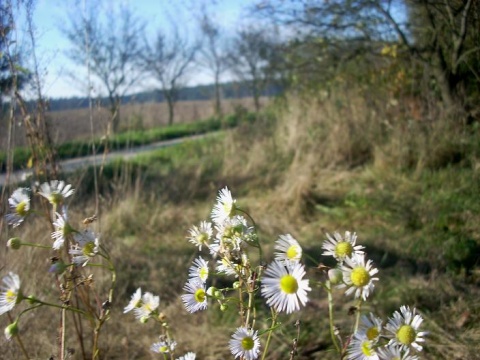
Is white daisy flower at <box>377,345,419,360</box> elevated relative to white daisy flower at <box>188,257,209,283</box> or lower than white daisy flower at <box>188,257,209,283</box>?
lower

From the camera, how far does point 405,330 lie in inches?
34.2

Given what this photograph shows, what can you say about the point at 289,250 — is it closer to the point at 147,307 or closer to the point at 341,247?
the point at 341,247

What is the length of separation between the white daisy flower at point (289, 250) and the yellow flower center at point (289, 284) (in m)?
0.05

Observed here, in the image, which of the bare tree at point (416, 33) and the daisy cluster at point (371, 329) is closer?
the daisy cluster at point (371, 329)

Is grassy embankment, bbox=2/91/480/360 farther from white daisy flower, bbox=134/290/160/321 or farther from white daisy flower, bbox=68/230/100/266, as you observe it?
white daisy flower, bbox=68/230/100/266

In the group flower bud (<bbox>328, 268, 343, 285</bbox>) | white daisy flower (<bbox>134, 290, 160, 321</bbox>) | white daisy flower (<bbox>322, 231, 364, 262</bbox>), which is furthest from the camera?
white daisy flower (<bbox>134, 290, 160, 321</bbox>)

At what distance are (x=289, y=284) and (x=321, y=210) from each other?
3892 mm

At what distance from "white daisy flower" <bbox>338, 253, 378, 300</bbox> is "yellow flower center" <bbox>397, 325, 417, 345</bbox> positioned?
98mm

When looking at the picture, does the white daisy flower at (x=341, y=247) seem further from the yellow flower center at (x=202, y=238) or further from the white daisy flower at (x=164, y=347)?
the white daisy flower at (x=164, y=347)

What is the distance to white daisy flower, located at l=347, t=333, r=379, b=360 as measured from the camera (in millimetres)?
858

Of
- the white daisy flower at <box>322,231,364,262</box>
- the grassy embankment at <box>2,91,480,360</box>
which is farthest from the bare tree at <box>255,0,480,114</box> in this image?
the white daisy flower at <box>322,231,364,262</box>

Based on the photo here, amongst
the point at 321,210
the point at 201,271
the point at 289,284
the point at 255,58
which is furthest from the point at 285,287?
the point at 255,58

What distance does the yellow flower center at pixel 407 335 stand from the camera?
2.83 ft

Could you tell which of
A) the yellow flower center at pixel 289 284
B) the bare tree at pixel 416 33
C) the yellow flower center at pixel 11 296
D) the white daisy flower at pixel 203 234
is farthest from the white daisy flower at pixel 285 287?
the bare tree at pixel 416 33
